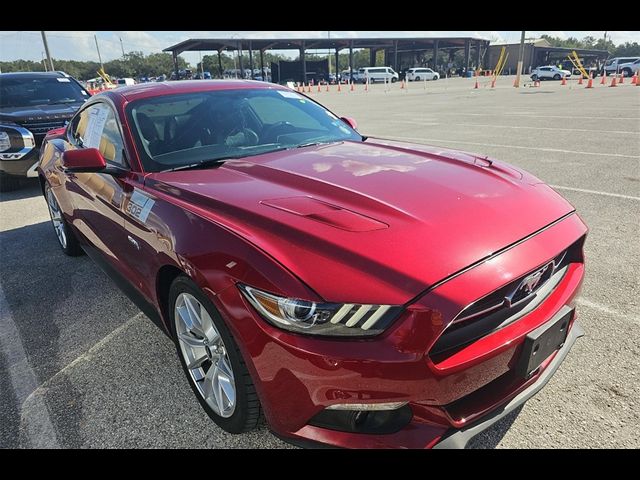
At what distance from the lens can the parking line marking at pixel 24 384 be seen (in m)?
2.22

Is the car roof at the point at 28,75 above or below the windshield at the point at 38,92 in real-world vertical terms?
above

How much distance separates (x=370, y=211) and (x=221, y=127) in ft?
5.28

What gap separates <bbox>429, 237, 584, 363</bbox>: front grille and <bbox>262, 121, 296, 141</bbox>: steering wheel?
202cm

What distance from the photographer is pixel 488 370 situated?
172 centimetres

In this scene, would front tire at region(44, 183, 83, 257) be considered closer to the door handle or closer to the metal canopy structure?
the door handle

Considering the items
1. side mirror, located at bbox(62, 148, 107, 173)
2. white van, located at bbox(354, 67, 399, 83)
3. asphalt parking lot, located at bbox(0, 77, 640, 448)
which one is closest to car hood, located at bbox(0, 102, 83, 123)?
asphalt parking lot, located at bbox(0, 77, 640, 448)

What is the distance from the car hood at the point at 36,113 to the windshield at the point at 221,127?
506 centimetres

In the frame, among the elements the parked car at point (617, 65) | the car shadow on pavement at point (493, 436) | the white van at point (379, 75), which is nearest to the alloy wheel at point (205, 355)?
the car shadow on pavement at point (493, 436)

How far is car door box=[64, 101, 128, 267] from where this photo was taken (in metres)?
2.90

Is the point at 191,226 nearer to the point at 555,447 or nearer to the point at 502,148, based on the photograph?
the point at 555,447

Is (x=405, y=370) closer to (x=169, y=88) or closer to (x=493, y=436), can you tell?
(x=493, y=436)

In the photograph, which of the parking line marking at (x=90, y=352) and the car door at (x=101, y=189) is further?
the car door at (x=101, y=189)

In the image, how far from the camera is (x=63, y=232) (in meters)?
4.48

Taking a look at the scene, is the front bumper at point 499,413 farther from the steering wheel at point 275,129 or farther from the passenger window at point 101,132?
the passenger window at point 101,132
